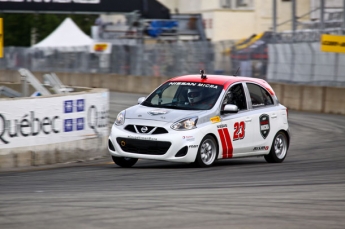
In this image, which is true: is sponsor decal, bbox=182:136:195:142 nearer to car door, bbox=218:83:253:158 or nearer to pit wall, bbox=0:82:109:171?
car door, bbox=218:83:253:158

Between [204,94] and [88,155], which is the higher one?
[204,94]

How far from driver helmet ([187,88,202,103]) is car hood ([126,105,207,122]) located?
1.37ft

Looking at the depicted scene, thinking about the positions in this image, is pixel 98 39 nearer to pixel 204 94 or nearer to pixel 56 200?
pixel 204 94

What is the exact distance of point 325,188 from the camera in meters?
10.4

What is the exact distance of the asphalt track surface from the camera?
753 centimetres

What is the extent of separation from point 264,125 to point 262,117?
0.18 m

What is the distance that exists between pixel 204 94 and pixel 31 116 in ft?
9.36

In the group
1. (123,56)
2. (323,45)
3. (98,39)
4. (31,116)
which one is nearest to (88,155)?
(31,116)

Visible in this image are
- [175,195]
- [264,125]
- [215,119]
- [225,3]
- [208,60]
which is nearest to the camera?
[175,195]

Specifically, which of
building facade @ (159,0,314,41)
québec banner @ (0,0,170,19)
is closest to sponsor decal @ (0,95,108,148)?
québec banner @ (0,0,170,19)

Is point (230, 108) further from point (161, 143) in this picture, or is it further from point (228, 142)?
point (161, 143)

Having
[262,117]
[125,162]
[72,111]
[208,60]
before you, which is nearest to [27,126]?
[72,111]

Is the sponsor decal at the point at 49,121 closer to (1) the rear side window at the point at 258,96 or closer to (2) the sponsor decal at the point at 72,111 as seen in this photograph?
(2) the sponsor decal at the point at 72,111

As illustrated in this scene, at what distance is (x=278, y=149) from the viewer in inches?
576
